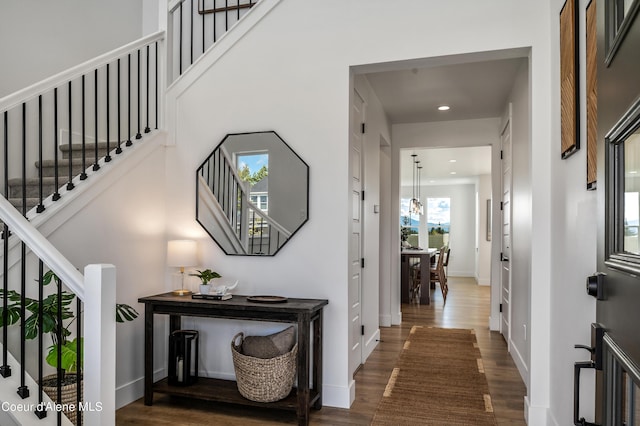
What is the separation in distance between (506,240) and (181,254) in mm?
3536

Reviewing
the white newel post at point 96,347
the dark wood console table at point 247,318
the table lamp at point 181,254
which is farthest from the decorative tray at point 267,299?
the white newel post at point 96,347

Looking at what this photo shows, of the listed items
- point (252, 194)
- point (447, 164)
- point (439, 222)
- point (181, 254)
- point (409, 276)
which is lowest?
point (409, 276)

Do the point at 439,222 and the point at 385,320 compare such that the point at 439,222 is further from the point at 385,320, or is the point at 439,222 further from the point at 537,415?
the point at 537,415

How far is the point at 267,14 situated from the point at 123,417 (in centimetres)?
297

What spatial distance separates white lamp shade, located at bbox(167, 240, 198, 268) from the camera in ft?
11.2

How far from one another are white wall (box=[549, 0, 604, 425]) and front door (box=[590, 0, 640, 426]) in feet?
3.49

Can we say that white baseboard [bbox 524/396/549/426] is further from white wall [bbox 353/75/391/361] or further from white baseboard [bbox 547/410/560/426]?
white wall [bbox 353/75/391/361]

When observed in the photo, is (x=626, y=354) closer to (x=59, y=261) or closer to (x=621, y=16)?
(x=621, y=16)

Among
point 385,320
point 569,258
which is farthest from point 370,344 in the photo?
point 569,258

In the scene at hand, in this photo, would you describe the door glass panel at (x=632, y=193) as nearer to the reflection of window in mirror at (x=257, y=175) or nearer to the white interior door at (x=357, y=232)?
the reflection of window in mirror at (x=257, y=175)

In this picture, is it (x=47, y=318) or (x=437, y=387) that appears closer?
(x=47, y=318)

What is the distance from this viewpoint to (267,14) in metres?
3.49

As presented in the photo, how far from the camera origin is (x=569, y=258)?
239 cm

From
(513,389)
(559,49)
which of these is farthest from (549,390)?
(559,49)
